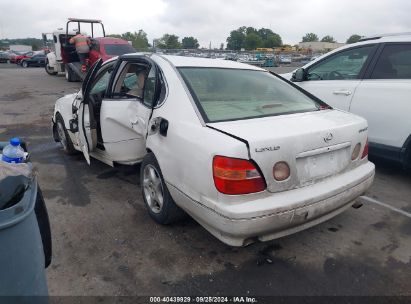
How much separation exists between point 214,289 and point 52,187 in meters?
2.64

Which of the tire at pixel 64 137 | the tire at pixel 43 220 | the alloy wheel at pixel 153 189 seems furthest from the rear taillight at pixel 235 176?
the tire at pixel 64 137

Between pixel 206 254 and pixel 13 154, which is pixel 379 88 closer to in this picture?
pixel 206 254

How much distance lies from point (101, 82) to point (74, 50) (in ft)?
43.2

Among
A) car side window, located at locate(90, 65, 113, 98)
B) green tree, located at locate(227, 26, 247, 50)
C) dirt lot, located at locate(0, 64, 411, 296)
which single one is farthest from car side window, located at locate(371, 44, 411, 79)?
green tree, located at locate(227, 26, 247, 50)

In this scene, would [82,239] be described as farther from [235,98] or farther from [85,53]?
[85,53]

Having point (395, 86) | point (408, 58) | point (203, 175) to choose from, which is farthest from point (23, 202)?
point (408, 58)

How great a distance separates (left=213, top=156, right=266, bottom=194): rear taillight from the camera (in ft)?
7.33

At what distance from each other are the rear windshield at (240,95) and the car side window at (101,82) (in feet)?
4.94

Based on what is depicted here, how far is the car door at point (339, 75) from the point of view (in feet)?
14.7

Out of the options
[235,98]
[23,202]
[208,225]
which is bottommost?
[208,225]

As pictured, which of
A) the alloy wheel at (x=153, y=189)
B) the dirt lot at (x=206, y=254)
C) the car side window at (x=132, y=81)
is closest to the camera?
the dirt lot at (x=206, y=254)

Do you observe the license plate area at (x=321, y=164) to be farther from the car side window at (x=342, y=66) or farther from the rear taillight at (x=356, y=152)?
the car side window at (x=342, y=66)

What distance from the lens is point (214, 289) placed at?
2.39 m

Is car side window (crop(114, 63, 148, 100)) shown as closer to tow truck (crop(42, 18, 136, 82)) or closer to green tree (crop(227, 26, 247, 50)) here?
tow truck (crop(42, 18, 136, 82))
